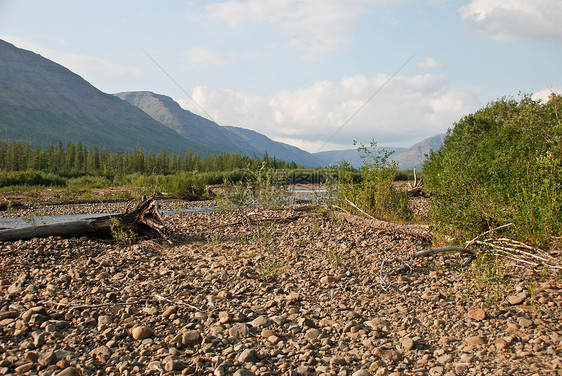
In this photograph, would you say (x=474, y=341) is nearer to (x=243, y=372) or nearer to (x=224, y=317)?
(x=243, y=372)

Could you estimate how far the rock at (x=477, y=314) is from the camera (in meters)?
4.92

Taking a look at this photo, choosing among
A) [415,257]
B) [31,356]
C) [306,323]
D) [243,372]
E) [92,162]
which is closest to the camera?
[243,372]

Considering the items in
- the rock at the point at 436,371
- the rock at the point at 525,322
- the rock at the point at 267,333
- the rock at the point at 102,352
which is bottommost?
the rock at the point at 102,352

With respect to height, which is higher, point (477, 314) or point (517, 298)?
point (517, 298)

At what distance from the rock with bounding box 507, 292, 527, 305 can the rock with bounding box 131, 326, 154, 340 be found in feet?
16.4

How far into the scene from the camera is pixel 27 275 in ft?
24.7

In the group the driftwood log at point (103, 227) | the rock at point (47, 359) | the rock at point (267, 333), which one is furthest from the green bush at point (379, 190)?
the rock at point (47, 359)

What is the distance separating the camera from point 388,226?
10477mm

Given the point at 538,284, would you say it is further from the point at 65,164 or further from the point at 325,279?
the point at 65,164

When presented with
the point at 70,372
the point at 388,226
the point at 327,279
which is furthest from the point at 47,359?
the point at 388,226

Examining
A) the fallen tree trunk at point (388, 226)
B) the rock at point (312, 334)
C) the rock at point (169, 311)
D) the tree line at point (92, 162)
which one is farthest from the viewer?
the tree line at point (92, 162)

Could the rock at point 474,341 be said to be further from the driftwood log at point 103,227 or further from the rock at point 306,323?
the driftwood log at point 103,227

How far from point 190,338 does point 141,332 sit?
698mm

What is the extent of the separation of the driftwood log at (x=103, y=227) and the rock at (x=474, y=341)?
8696mm
